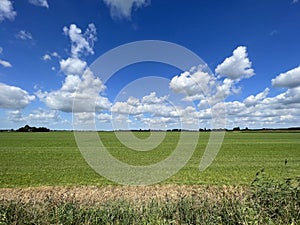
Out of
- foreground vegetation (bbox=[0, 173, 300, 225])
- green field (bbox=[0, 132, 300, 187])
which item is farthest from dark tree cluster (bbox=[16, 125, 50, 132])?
foreground vegetation (bbox=[0, 173, 300, 225])

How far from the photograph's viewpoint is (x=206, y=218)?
6.69 meters

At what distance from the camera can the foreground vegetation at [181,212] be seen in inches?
254

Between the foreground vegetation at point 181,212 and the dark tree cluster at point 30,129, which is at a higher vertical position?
the dark tree cluster at point 30,129

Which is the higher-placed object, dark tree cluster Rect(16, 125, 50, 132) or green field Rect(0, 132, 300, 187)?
dark tree cluster Rect(16, 125, 50, 132)

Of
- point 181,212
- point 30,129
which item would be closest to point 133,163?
point 181,212

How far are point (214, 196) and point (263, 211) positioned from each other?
2241 millimetres

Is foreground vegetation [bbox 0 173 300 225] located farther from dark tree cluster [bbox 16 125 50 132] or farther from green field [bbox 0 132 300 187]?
dark tree cluster [bbox 16 125 50 132]

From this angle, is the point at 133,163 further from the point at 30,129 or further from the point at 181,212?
the point at 30,129

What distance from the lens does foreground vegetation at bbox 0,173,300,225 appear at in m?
6.46

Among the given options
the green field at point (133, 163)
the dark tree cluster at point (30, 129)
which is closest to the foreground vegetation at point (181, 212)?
the green field at point (133, 163)

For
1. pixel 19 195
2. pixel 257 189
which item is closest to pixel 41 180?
pixel 19 195

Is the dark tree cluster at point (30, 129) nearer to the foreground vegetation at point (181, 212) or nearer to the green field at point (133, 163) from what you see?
the green field at point (133, 163)

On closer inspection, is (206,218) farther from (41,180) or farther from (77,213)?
(41,180)

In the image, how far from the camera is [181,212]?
718cm
